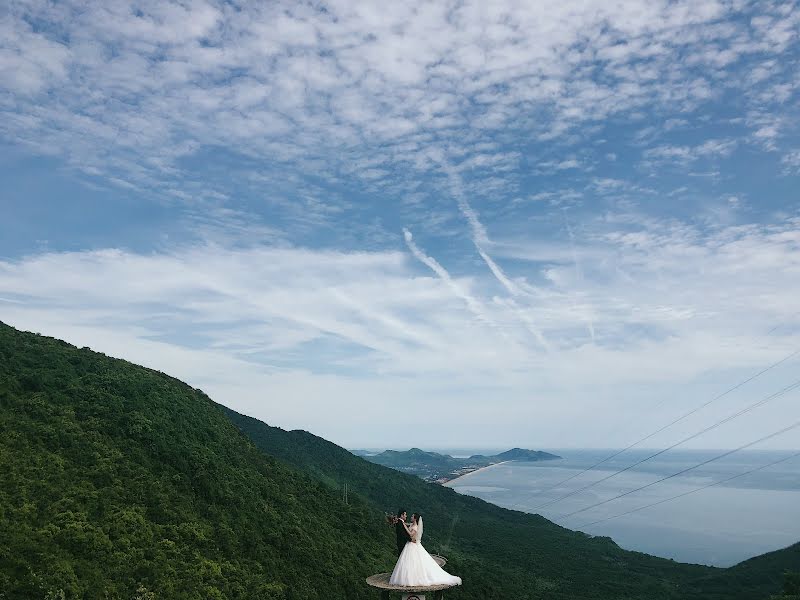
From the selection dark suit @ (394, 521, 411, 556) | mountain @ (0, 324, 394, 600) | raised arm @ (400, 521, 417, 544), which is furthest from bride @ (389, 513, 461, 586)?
mountain @ (0, 324, 394, 600)

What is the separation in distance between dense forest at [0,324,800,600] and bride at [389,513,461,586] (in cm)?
2046

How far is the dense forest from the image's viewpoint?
3078 centimetres

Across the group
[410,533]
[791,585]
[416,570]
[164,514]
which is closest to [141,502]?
[164,514]

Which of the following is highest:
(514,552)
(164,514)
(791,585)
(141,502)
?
(791,585)

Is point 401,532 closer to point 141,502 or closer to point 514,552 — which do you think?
point 141,502

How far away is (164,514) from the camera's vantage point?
39.5 meters

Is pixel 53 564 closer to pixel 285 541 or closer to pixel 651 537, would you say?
pixel 285 541

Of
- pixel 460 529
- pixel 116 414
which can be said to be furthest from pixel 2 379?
pixel 460 529

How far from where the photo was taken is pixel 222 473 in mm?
52531

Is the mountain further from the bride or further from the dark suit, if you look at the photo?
the bride

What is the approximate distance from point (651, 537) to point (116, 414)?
600 feet

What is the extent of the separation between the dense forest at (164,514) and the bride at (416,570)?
2046 centimetres

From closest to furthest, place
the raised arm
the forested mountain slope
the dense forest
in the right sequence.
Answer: the raised arm < the dense forest < the forested mountain slope

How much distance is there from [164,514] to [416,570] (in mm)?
31527
